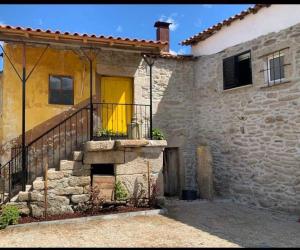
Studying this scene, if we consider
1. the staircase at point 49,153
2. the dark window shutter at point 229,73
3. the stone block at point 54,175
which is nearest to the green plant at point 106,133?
the staircase at point 49,153

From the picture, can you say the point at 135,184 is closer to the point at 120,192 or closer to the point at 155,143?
the point at 120,192

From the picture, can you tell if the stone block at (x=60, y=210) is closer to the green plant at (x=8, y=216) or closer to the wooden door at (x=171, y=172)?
the green plant at (x=8, y=216)

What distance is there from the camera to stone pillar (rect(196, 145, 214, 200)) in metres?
9.54

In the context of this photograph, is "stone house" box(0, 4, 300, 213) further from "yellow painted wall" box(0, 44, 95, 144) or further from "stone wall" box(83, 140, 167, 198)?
"stone wall" box(83, 140, 167, 198)

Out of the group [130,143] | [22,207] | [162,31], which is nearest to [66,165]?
[22,207]

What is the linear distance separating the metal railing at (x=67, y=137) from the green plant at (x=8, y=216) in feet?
2.44

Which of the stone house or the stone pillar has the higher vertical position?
the stone house

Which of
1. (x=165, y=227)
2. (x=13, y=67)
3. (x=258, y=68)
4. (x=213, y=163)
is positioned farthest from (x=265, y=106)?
(x=13, y=67)

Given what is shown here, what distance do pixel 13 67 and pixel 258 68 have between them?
6.15 meters

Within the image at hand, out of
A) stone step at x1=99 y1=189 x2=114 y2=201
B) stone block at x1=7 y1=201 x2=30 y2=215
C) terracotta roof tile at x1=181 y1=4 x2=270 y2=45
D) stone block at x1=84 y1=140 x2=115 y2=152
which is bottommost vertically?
stone block at x1=7 y1=201 x2=30 y2=215

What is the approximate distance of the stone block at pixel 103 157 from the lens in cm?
774

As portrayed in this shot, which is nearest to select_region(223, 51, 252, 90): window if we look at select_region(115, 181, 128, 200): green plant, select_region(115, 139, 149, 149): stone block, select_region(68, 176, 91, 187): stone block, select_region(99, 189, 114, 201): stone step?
select_region(115, 139, 149, 149): stone block

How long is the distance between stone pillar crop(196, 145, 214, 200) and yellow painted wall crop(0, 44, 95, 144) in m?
3.71

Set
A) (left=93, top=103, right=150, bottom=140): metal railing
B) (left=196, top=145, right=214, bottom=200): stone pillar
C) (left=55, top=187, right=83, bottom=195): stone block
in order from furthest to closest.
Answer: (left=196, top=145, right=214, bottom=200): stone pillar, (left=93, top=103, right=150, bottom=140): metal railing, (left=55, top=187, right=83, bottom=195): stone block
